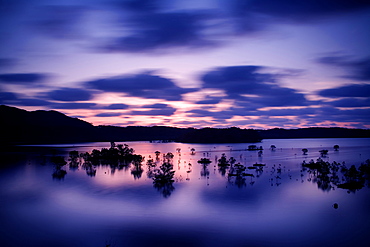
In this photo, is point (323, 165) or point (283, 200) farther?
point (323, 165)

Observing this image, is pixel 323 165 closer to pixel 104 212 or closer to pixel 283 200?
pixel 283 200

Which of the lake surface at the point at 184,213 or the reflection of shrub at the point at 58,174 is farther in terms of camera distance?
the reflection of shrub at the point at 58,174

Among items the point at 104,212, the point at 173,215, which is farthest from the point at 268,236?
the point at 104,212

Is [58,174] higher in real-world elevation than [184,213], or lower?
higher

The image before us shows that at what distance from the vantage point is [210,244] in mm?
27750

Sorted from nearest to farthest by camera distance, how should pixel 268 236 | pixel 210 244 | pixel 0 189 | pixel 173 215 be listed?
pixel 210 244, pixel 268 236, pixel 173 215, pixel 0 189

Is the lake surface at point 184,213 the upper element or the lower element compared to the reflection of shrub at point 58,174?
lower

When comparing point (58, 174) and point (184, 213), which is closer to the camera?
point (184, 213)

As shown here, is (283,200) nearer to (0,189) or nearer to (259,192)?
(259,192)

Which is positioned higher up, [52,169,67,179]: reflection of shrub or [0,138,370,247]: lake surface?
[52,169,67,179]: reflection of shrub

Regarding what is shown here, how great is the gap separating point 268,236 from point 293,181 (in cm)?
3645

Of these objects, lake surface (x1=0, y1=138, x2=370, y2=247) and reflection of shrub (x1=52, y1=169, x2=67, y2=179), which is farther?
reflection of shrub (x1=52, y1=169, x2=67, y2=179)

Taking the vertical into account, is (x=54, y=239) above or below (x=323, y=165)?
below

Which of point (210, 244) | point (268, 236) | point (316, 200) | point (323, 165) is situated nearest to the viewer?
point (210, 244)
